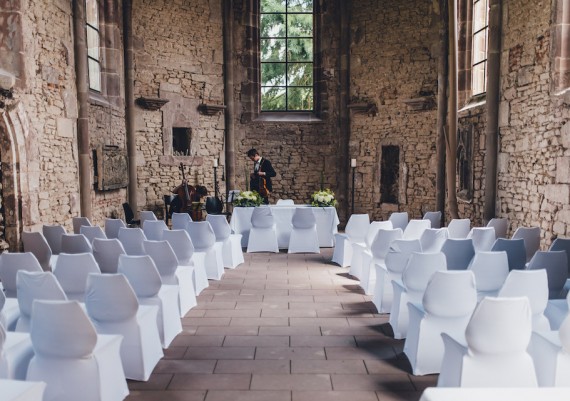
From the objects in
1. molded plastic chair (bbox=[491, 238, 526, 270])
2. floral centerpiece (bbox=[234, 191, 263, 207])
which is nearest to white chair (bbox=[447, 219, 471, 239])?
molded plastic chair (bbox=[491, 238, 526, 270])

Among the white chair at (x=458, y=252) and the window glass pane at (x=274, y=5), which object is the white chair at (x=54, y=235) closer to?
the white chair at (x=458, y=252)

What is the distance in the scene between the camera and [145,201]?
40.1 feet

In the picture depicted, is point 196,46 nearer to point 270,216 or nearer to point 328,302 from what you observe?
point 270,216

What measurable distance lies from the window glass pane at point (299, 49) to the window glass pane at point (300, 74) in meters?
0.21

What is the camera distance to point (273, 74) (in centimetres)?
1412

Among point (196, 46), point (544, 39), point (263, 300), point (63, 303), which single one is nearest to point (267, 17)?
point (196, 46)

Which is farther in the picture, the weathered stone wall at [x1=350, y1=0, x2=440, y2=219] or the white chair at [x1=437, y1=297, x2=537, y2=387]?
the weathered stone wall at [x1=350, y1=0, x2=440, y2=219]

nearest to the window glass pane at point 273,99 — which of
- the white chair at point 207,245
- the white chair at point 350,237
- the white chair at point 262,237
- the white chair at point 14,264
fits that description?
the white chair at point 262,237

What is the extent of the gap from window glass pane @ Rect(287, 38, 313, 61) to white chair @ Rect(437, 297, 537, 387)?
11.9 metres

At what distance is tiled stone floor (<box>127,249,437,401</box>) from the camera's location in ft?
12.2

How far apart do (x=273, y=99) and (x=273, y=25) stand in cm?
202

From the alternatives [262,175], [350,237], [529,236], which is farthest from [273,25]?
[529,236]

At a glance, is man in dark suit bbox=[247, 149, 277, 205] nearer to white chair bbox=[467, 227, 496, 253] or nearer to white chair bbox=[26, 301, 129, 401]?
white chair bbox=[467, 227, 496, 253]

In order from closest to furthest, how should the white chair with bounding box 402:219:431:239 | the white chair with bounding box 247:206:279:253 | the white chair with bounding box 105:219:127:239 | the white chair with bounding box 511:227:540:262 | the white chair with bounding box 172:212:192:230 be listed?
the white chair with bounding box 511:227:540:262 < the white chair with bounding box 402:219:431:239 < the white chair with bounding box 105:219:127:239 < the white chair with bounding box 172:212:192:230 < the white chair with bounding box 247:206:279:253
